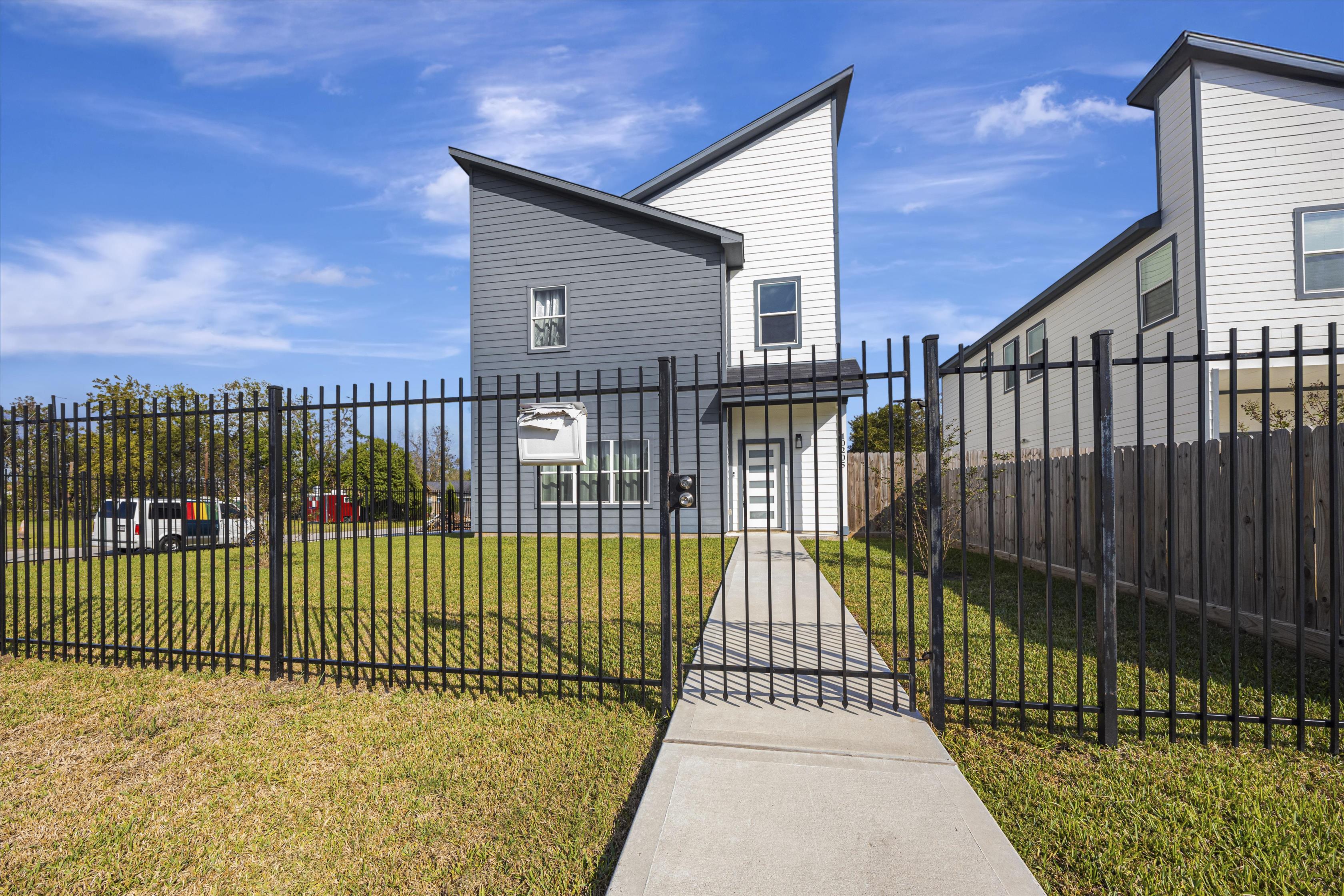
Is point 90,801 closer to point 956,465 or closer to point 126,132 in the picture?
point 126,132

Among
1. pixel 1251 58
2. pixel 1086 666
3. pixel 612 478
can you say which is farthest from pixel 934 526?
pixel 1251 58

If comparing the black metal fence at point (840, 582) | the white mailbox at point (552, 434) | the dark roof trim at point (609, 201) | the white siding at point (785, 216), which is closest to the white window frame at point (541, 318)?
the dark roof trim at point (609, 201)

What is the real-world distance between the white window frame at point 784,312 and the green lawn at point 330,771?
1020cm

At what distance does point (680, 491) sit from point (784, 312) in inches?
468

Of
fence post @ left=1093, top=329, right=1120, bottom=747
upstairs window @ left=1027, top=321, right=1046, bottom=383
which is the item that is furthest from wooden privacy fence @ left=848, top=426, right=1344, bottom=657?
upstairs window @ left=1027, top=321, right=1046, bottom=383

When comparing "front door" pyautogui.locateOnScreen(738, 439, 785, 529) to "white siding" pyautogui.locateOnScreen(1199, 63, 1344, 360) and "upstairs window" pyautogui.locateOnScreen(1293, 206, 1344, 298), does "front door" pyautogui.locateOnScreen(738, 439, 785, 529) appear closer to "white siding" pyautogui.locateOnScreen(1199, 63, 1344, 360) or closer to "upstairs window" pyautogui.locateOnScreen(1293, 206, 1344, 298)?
"white siding" pyautogui.locateOnScreen(1199, 63, 1344, 360)

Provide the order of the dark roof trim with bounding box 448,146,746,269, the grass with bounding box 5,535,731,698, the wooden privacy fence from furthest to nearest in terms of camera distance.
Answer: the dark roof trim with bounding box 448,146,746,269, the grass with bounding box 5,535,731,698, the wooden privacy fence

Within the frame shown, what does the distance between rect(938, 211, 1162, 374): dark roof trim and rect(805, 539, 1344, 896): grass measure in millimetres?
4966

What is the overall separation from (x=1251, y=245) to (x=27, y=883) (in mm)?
15225

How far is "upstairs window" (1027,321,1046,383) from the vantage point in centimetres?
1638

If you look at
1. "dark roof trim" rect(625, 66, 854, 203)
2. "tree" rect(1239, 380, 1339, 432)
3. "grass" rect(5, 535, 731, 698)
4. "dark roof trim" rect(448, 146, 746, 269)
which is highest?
"dark roof trim" rect(625, 66, 854, 203)

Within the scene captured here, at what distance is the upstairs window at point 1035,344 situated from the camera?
16.4 meters

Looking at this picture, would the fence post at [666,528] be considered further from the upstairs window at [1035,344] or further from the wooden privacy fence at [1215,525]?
the upstairs window at [1035,344]

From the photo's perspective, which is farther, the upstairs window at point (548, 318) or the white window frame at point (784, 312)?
the white window frame at point (784, 312)
